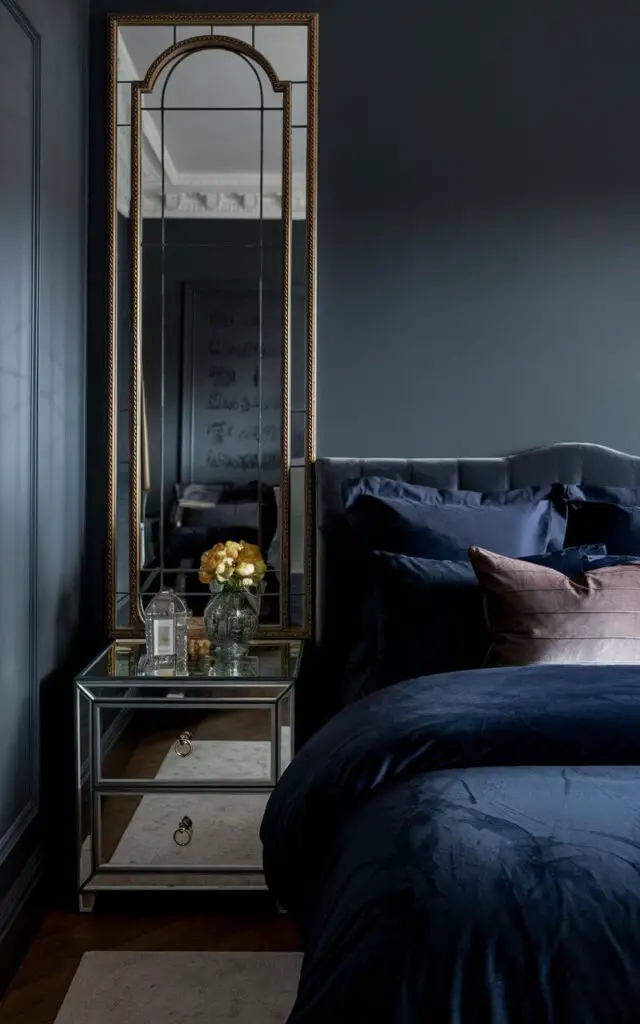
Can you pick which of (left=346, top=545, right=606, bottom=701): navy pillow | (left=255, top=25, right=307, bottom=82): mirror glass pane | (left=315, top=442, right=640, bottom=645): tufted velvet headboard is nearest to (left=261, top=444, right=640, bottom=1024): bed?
(left=346, top=545, right=606, bottom=701): navy pillow

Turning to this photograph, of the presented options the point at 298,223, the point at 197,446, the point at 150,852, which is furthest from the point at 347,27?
the point at 150,852

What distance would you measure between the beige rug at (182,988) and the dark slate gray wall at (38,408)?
1.01 ft

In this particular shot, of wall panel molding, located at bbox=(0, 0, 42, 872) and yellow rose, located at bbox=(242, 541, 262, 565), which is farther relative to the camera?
yellow rose, located at bbox=(242, 541, 262, 565)

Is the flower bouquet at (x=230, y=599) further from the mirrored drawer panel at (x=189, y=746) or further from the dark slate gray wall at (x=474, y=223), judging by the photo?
the dark slate gray wall at (x=474, y=223)

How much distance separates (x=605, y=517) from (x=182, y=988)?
175cm

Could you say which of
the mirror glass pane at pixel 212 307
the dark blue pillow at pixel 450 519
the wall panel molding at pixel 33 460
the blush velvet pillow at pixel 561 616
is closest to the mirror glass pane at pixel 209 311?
the mirror glass pane at pixel 212 307

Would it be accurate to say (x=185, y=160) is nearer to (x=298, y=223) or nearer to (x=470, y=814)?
(x=298, y=223)

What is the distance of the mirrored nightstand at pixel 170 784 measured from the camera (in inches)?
108

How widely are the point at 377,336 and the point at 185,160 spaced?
857mm

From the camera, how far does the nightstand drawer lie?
9.00 feet

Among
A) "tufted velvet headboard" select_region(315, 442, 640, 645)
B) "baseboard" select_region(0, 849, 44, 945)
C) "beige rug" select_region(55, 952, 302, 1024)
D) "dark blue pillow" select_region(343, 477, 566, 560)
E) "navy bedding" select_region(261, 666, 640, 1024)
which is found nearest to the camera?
"navy bedding" select_region(261, 666, 640, 1024)

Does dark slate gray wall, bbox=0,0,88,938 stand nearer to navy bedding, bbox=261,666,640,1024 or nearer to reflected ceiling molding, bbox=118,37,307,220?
reflected ceiling molding, bbox=118,37,307,220

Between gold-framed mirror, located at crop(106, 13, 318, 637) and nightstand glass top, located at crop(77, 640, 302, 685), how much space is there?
14cm

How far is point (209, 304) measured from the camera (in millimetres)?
3225
